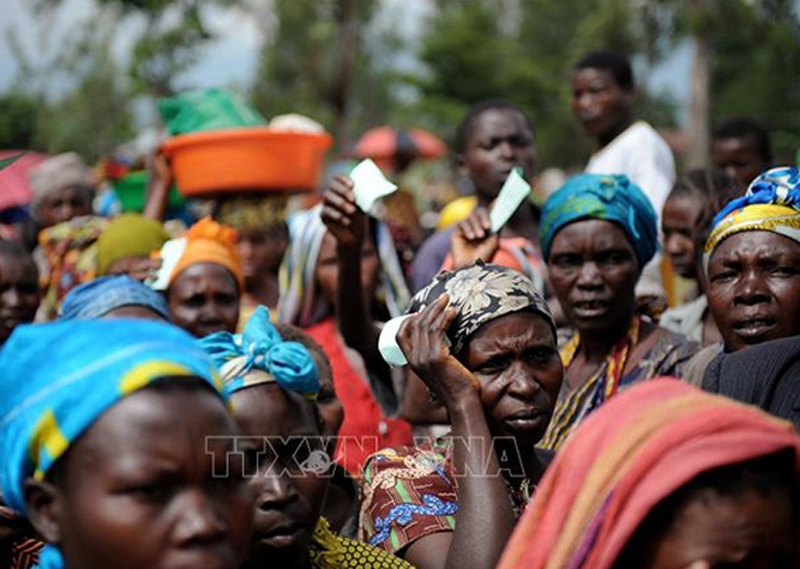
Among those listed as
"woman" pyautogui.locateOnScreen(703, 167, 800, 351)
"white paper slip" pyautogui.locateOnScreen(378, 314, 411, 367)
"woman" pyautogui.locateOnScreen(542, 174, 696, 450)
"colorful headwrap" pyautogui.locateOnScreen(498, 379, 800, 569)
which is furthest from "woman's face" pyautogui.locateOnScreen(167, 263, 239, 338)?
"colorful headwrap" pyautogui.locateOnScreen(498, 379, 800, 569)

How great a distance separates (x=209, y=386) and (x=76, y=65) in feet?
76.6

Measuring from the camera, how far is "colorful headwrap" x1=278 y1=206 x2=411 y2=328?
17.6 ft

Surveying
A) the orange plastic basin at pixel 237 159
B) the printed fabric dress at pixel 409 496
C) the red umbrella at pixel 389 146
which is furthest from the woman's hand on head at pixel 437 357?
the red umbrella at pixel 389 146

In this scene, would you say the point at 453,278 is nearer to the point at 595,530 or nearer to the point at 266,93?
the point at 595,530

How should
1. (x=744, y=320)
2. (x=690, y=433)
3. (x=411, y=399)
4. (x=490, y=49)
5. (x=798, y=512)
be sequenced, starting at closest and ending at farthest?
1. (x=690, y=433)
2. (x=798, y=512)
3. (x=744, y=320)
4. (x=411, y=399)
5. (x=490, y=49)

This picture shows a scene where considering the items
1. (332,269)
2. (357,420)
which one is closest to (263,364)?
(357,420)

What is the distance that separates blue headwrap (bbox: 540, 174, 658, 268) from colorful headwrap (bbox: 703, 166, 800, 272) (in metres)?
0.63

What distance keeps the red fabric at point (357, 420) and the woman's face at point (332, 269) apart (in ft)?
0.83

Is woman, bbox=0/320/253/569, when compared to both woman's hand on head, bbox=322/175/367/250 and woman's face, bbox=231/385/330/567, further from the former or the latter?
woman's hand on head, bbox=322/175/367/250

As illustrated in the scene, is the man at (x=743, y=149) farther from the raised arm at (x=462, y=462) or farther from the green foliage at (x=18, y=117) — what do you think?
the green foliage at (x=18, y=117)

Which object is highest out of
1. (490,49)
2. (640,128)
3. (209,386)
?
(490,49)

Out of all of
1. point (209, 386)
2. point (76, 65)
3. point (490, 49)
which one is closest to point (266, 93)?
point (76, 65)

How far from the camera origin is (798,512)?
2029 mm

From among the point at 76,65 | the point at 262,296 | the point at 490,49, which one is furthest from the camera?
the point at 490,49
